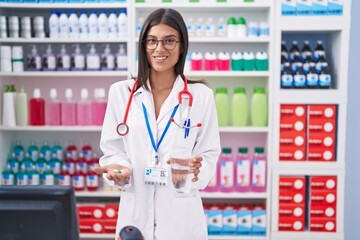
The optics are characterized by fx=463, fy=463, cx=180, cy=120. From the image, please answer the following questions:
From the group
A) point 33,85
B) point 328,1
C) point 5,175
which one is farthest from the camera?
point 33,85

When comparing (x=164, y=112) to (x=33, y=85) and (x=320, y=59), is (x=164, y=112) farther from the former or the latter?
(x=33, y=85)

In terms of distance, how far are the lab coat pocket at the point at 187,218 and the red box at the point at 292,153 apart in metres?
1.76

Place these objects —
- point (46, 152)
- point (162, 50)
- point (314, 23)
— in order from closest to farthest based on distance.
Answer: point (162, 50) → point (314, 23) → point (46, 152)

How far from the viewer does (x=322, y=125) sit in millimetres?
3596

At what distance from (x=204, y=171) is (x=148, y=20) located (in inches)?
26.7

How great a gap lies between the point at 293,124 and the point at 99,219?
174 centimetres

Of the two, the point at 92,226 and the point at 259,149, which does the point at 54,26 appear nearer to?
the point at 92,226

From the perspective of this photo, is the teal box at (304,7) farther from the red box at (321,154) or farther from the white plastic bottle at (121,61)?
the white plastic bottle at (121,61)

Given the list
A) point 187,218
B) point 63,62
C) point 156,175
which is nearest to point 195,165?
point 156,175

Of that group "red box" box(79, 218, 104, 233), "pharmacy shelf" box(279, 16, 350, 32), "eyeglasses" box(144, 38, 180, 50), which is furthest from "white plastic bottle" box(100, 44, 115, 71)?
"eyeglasses" box(144, 38, 180, 50)

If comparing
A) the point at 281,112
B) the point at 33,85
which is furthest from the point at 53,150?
the point at 281,112

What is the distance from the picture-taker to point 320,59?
3.62m

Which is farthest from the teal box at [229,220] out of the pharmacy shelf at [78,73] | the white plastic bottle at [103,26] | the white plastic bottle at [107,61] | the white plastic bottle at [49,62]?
the white plastic bottle at [49,62]

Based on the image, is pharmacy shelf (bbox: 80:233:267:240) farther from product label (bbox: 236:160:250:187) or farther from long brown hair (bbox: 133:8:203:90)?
long brown hair (bbox: 133:8:203:90)
